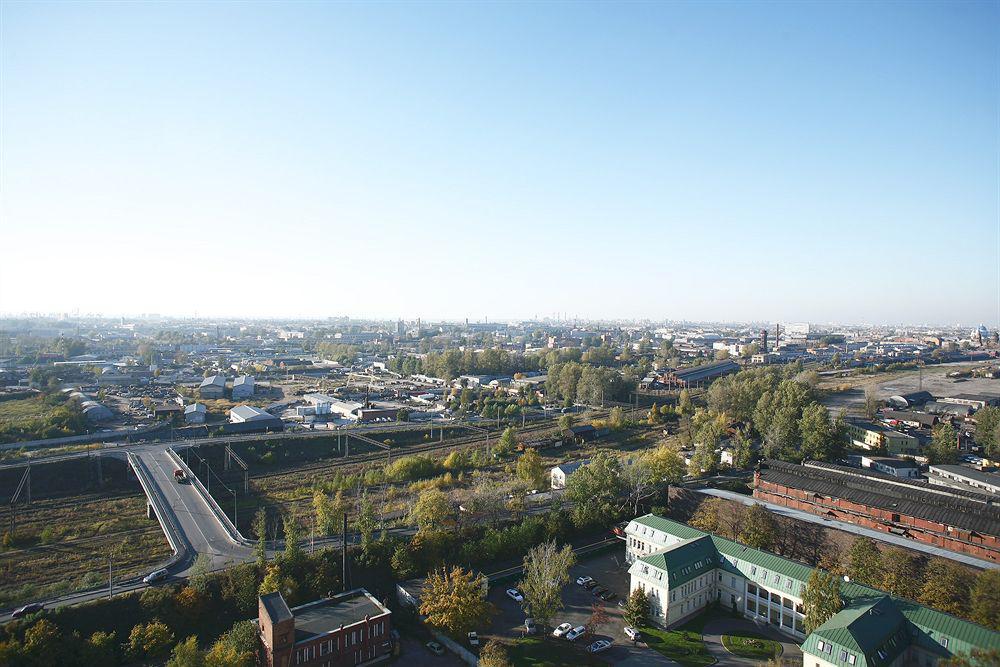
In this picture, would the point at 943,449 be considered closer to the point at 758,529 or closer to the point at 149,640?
the point at 758,529

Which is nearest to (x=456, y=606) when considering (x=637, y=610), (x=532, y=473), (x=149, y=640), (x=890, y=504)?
(x=637, y=610)

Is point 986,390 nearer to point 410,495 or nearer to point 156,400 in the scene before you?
point 410,495

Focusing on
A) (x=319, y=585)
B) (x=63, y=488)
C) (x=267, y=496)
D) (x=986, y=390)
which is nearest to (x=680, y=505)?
(x=319, y=585)

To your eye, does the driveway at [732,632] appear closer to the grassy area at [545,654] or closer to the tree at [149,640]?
the grassy area at [545,654]

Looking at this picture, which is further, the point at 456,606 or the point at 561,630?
the point at 561,630

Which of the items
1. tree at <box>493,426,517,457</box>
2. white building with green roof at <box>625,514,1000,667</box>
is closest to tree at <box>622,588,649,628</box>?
white building with green roof at <box>625,514,1000,667</box>

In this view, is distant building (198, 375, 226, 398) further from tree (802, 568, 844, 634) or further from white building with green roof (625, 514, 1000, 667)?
tree (802, 568, 844, 634)
